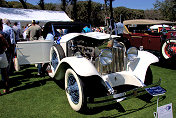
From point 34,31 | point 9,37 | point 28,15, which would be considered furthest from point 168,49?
point 28,15

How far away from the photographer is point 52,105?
9.45 feet

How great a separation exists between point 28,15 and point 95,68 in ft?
42.9

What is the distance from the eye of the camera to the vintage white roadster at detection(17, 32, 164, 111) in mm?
2289

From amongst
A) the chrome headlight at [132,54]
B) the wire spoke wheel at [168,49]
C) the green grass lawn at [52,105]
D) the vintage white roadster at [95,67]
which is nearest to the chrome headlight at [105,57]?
the vintage white roadster at [95,67]

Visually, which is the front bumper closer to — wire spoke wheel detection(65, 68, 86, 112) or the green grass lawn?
wire spoke wheel detection(65, 68, 86, 112)

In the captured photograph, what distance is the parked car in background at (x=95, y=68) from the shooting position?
2283 millimetres

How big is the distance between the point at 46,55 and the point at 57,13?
12.6m

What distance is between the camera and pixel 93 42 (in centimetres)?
362

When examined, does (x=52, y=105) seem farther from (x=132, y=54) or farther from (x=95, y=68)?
(x=132, y=54)

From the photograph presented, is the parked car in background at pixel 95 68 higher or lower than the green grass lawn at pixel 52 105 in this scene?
Result: higher

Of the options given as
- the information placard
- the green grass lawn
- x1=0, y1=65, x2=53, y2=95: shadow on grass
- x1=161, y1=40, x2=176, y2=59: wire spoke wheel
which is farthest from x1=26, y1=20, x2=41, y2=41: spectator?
the information placard

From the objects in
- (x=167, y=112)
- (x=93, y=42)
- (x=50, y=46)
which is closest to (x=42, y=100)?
(x=50, y=46)

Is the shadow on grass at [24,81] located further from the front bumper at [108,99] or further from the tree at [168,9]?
the tree at [168,9]

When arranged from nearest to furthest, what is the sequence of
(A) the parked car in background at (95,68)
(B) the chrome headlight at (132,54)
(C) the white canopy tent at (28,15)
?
(A) the parked car in background at (95,68)
(B) the chrome headlight at (132,54)
(C) the white canopy tent at (28,15)
